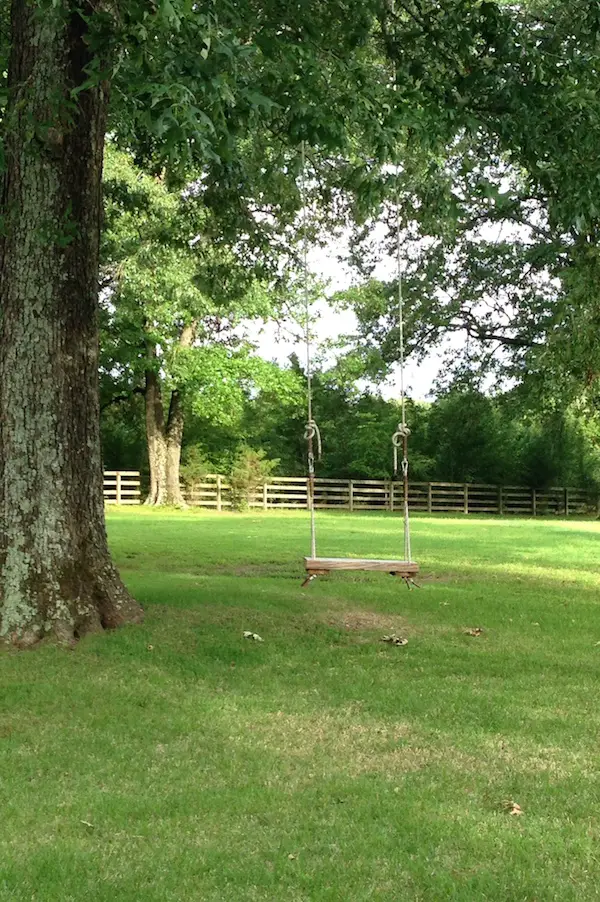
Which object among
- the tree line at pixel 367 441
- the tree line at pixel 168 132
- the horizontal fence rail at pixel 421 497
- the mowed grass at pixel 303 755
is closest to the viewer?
the mowed grass at pixel 303 755

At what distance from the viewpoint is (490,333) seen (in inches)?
989

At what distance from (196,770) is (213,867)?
985 mm

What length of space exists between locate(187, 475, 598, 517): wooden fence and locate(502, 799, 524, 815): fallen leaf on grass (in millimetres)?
28856

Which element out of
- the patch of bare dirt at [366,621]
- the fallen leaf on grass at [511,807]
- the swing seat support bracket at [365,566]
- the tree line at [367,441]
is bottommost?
the fallen leaf on grass at [511,807]

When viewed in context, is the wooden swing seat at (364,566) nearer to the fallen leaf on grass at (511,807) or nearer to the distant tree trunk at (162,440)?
the fallen leaf on grass at (511,807)

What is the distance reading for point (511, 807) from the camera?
3414 mm

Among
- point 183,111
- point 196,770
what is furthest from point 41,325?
point 196,770

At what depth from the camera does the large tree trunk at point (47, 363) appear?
19.7 feet

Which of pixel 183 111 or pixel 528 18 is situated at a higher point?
pixel 528 18

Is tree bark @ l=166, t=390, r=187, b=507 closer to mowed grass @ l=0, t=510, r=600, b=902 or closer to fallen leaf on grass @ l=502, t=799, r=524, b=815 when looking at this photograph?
mowed grass @ l=0, t=510, r=600, b=902

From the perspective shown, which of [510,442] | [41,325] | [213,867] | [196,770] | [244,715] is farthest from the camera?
[510,442]

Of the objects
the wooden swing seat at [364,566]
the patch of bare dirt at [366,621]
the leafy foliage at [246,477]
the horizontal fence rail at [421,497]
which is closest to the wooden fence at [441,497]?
the horizontal fence rail at [421,497]

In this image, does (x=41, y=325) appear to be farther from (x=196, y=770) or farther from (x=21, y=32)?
(x=196, y=770)

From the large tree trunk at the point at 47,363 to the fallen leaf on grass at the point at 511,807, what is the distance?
3.57m
